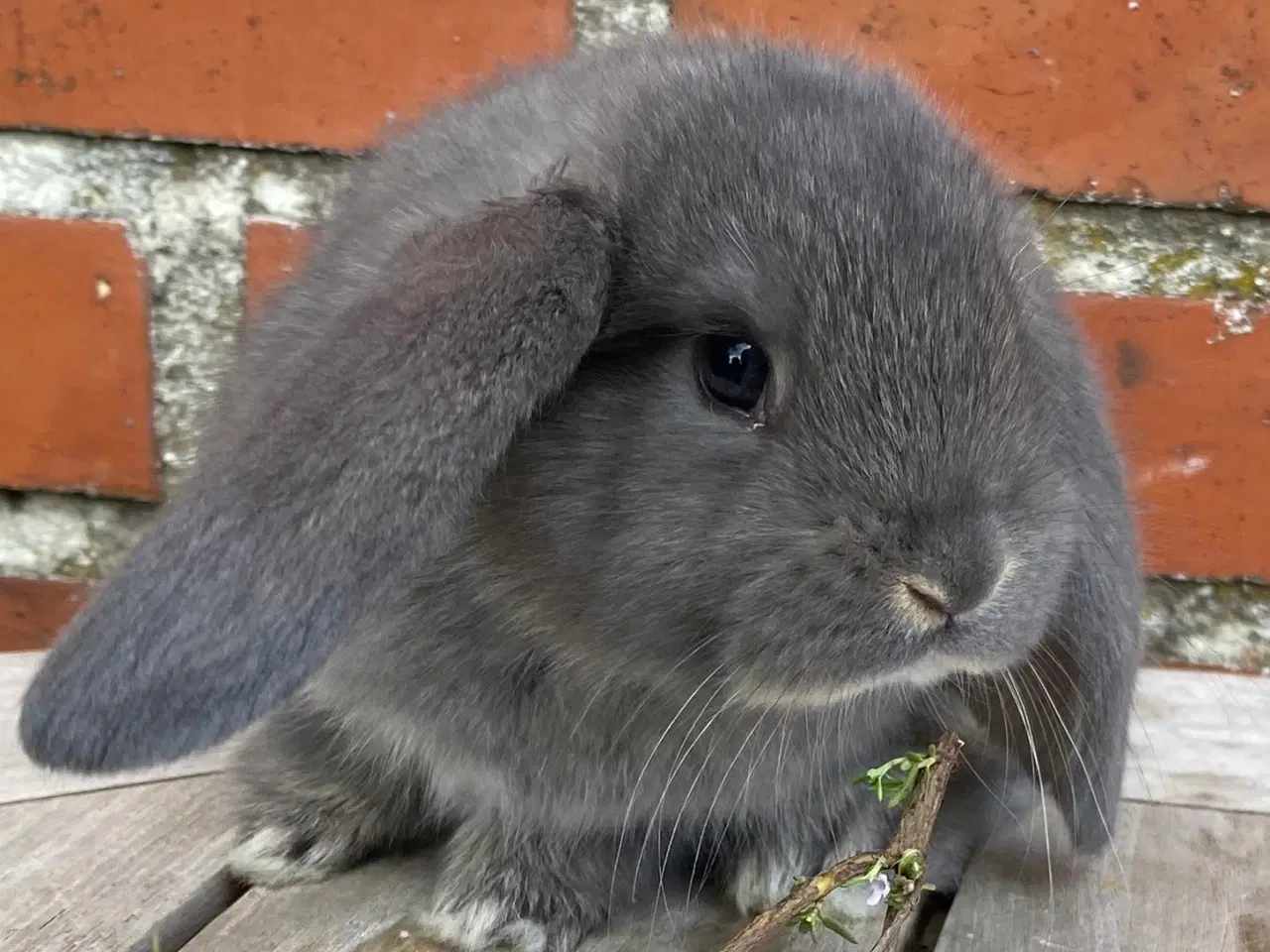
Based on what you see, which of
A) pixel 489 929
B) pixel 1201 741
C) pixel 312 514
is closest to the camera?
pixel 312 514

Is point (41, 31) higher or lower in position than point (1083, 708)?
higher

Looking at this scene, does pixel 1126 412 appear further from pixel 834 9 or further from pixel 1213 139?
pixel 834 9

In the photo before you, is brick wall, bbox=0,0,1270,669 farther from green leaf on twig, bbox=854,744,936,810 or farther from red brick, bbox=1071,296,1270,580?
green leaf on twig, bbox=854,744,936,810

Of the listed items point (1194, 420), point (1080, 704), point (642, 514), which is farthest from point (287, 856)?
point (1194, 420)

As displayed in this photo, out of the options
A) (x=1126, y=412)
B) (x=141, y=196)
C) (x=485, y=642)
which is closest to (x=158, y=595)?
(x=485, y=642)

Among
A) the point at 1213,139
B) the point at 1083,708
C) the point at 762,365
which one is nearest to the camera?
the point at 762,365

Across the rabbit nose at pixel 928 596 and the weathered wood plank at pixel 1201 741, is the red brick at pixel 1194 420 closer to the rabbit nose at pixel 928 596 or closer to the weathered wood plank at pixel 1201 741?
the weathered wood plank at pixel 1201 741

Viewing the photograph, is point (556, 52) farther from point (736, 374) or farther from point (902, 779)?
point (902, 779)

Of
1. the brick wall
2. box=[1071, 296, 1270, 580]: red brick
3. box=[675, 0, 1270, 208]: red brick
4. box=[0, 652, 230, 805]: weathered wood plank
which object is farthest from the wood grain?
box=[675, 0, 1270, 208]: red brick
